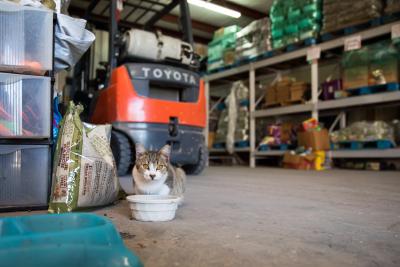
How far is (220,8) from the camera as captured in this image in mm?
5629

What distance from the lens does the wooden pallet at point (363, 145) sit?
354cm

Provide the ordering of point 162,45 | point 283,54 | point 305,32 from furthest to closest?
point 283,54 → point 305,32 → point 162,45

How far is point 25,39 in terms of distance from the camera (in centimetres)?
134

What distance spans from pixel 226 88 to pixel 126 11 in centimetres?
235

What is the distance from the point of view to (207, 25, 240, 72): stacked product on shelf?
534 cm

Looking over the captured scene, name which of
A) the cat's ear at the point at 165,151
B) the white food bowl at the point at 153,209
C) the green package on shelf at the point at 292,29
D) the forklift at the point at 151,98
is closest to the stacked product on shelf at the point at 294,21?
the green package on shelf at the point at 292,29

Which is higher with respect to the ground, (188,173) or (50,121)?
(50,121)

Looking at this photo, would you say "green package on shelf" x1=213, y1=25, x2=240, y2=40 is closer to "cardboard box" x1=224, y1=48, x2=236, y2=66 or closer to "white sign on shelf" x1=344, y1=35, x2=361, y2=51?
"cardboard box" x1=224, y1=48, x2=236, y2=66

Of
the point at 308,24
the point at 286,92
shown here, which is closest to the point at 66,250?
the point at 308,24

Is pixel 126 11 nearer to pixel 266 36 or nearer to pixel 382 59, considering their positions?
pixel 266 36

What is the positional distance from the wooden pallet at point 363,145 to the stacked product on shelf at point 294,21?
1.35 m

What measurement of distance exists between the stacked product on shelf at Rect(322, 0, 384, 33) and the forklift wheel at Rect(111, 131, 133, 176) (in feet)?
9.04

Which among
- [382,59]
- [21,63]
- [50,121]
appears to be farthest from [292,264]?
[382,59]

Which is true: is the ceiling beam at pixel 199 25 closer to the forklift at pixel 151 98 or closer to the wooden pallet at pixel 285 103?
the wooden pallet at pixel 285 103
